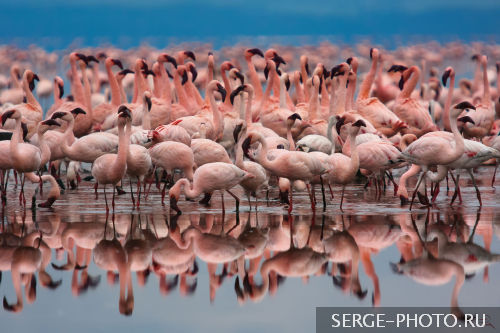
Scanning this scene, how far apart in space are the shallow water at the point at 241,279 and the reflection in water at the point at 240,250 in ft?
0.06

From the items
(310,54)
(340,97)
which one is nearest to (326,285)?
(340,97)

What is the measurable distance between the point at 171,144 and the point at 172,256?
147 inches

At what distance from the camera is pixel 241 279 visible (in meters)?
6.55

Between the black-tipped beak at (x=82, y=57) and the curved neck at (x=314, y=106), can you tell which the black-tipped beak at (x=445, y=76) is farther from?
the black-tipped beak at (x=82, y=57)

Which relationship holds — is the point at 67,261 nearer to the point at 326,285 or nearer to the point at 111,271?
the point at 111,271

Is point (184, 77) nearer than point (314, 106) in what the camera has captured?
No

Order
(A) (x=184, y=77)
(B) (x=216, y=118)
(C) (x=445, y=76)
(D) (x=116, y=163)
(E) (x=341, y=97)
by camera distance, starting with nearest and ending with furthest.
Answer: (D) (x=116, y=163) → (B) (x=216, y=118) → (E) (x=341, y=97) → (C) (x=445, y=76) → (A) (x=184, y=77)

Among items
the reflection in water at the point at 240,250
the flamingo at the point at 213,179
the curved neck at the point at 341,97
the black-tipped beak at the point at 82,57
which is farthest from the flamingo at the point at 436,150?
the black-tipped beak at the point at 82,57

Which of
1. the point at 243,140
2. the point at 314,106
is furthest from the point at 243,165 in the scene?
the point at 314,106

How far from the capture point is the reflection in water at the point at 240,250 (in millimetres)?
6387

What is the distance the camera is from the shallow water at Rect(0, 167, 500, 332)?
18.3 ft

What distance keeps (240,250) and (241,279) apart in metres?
0.95

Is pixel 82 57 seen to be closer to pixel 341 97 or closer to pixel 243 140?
pixel 341 97

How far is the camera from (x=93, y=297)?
6051mm
